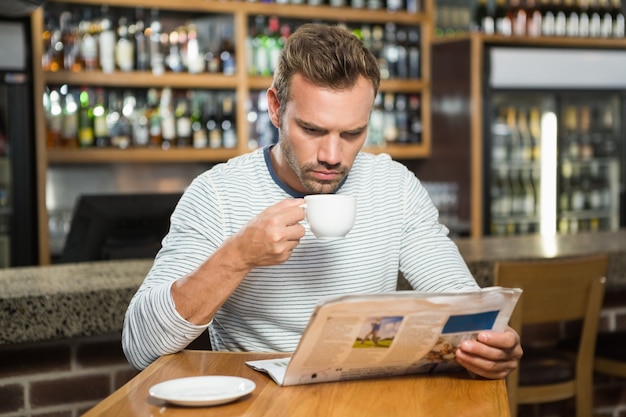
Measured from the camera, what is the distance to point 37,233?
4461mm

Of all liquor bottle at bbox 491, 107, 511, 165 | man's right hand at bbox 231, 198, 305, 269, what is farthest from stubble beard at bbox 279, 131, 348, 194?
liquor bottle at bbox 491, 107, 511, 165

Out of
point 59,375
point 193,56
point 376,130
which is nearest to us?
point 59,375

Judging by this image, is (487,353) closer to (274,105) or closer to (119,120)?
(274,105)

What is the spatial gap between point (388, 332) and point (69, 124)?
365cm

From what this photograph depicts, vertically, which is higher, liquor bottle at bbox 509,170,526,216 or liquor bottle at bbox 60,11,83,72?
liquor bottle at bbox 60,11,83,72

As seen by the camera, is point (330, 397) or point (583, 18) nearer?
point (330, 397)

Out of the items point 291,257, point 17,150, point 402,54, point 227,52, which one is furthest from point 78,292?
point 402,54

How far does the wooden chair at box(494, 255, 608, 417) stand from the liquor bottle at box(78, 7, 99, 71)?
2910mm

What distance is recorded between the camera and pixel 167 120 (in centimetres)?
495

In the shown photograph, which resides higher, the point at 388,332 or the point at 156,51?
the point at 156,51

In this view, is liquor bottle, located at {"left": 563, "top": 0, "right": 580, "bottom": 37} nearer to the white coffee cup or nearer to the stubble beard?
the stubble beard

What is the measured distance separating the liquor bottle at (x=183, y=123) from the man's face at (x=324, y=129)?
332 cm

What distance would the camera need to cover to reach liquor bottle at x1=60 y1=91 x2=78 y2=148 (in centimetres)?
470

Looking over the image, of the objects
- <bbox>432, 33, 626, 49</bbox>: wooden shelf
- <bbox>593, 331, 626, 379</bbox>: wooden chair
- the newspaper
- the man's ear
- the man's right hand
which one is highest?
<bbox>432, 33, 626, 49</bbox>: wooden shelf
